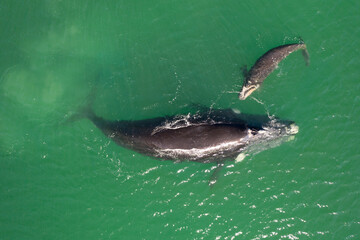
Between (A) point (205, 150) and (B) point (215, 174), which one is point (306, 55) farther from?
(B) point (215, 174)

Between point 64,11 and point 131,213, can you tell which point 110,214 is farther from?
point 64,11

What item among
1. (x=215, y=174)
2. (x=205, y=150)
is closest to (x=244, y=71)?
(x=205, y=150)

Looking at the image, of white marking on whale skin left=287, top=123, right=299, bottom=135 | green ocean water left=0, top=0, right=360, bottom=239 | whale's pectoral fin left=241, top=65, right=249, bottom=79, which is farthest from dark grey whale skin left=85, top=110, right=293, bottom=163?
whale's pectoral fin left=241, top=65, right=249, bottom=79

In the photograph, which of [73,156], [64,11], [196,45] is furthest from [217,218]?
[64,11]

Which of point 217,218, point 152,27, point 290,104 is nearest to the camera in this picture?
point 217,218

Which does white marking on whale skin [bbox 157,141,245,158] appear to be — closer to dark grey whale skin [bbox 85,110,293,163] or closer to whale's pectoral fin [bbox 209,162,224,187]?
dark grey whale skin [bbox 85,110,293,163]

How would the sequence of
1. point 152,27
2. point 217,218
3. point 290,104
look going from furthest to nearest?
1. point 152,27
2. point 290,104
3. point 217,218
